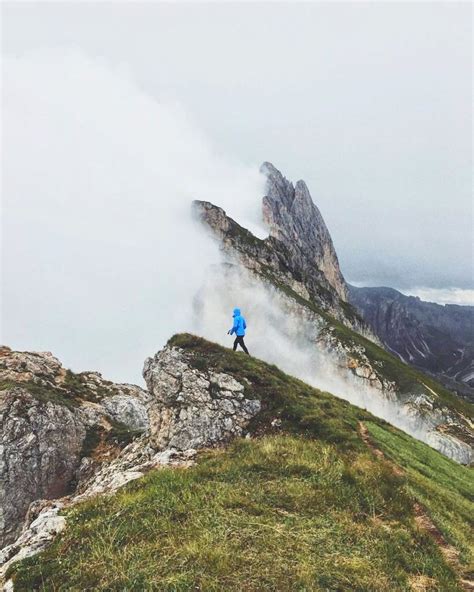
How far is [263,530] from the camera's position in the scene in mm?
10578

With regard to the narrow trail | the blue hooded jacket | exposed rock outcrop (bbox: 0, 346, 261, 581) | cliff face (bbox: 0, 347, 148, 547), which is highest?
the blue hooded jacket

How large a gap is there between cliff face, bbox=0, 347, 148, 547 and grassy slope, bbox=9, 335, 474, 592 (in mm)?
27252

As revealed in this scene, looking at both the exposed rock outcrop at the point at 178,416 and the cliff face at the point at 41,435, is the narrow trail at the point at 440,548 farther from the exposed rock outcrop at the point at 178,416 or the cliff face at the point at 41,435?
the cliff face at the point at 41,435

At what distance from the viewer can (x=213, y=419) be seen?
80.7 ft

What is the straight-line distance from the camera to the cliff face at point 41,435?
37.8 meters

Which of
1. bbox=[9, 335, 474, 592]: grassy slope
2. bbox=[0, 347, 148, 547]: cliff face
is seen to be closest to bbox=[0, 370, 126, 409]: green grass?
bbox=[0, 347, 148, 547]: cliff face

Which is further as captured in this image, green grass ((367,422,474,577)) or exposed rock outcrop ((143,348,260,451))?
exposed rock outcrop ((143,348,260,451))

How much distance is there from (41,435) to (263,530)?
36907 millimetres

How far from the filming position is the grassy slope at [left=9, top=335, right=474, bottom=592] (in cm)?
866

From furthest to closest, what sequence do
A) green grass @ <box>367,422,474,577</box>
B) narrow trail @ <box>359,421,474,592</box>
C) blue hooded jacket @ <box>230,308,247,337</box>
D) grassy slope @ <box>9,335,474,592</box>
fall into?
blue hooded jacket @ <box>230,308,247,337</box>
green grass @ <box>367,422,474,577</box>
narrow trail @ <box>359,421,474,592</box>
grassy slope @ <box>9,335,474,592</box>

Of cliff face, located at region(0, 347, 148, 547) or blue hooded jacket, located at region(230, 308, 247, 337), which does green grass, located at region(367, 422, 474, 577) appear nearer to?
blue hooded jacket, located at region(230, 308, 247, 337)

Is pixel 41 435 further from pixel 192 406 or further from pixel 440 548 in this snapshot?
A: pixel 440 548

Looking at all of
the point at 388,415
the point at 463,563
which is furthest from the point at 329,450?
the point at 388,415

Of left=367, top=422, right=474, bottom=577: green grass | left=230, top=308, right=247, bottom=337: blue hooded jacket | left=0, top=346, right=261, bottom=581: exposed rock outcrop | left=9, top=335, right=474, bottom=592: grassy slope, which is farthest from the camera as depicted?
left=230, top=308, right=247, bottom=337: blue hooded jacket
